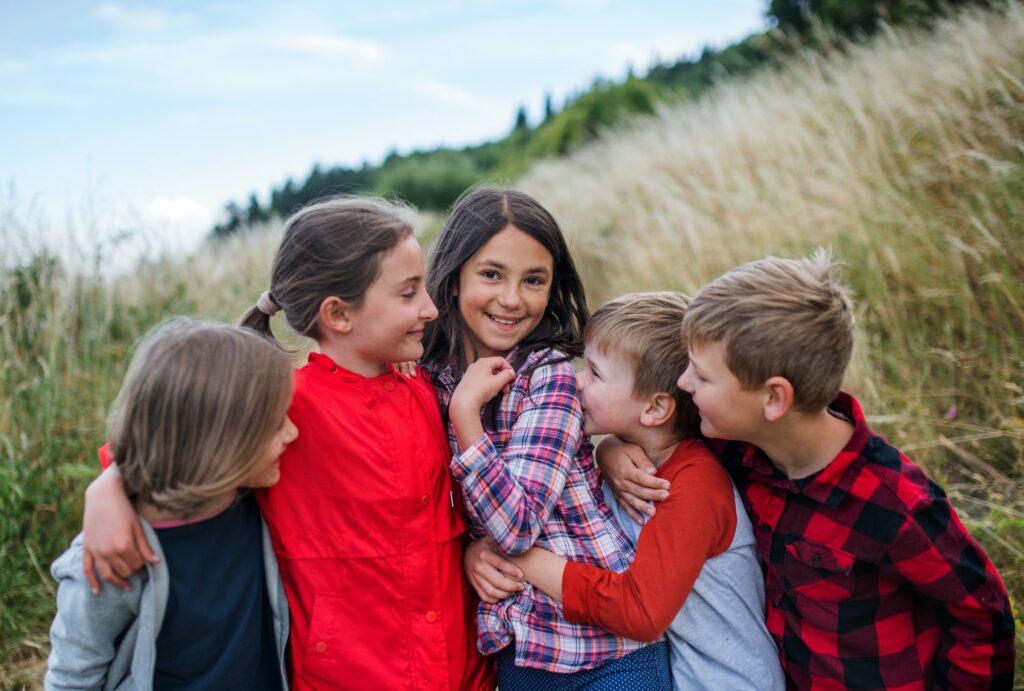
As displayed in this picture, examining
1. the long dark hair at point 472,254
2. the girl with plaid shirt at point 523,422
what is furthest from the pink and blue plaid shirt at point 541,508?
the long dark hair at point 472,254

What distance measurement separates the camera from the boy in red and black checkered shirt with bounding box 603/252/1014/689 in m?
1.84

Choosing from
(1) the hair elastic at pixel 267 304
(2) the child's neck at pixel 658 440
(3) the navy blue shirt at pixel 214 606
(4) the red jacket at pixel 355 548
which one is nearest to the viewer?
(3) the navy blue shirt at pixel 214 606

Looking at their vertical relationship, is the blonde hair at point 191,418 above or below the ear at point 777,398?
above

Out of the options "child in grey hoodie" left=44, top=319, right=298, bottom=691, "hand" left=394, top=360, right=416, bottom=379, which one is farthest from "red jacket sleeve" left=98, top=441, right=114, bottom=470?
"hand" left=394, top=360, right=416, bottom=379

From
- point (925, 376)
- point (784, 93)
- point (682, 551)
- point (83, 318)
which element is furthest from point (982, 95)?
point (83, 318)

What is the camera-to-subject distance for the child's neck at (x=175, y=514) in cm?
178

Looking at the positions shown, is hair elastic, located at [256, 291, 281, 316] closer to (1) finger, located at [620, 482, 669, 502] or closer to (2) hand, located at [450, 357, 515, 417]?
(2) hand, located at [450, 357, 515, 417]

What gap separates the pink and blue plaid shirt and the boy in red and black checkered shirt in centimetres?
38

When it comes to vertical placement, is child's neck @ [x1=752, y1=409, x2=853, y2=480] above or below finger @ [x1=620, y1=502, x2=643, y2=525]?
above

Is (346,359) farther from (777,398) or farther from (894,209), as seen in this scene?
(894,209)

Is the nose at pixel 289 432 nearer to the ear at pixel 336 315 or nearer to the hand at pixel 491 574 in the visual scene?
the ear at pixel 336 315

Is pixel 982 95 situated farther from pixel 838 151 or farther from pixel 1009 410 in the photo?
pixel 1009 410

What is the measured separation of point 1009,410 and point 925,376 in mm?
438

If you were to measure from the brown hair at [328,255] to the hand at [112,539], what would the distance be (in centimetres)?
56
